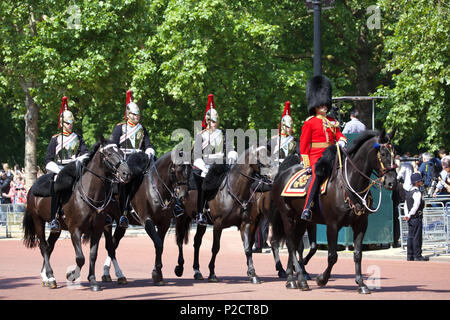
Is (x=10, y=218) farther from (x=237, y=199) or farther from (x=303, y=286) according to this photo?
(x=303, y=286)

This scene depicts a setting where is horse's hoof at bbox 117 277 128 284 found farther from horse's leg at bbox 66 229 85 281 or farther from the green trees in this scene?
the green trees

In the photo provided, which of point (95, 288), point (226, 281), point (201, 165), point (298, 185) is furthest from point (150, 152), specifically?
point (298, 185)

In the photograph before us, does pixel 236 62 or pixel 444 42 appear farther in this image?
pixel 236 62

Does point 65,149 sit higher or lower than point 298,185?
higher

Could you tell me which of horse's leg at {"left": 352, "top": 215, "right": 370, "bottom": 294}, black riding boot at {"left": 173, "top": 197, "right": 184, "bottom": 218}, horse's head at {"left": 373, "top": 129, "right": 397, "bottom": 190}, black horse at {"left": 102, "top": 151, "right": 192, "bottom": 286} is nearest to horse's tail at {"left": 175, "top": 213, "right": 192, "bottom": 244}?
black riding boot at {"left": 173, "top": 197, "right": 184, "bottom": 218}

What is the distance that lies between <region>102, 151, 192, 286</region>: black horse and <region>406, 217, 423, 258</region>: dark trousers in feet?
20.6

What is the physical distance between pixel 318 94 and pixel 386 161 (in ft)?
7.77

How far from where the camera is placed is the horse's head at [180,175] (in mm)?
14266

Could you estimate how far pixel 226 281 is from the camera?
1498 cm

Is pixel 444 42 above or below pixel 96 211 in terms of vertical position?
above

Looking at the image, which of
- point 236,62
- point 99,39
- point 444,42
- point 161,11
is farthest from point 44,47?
point 444,42

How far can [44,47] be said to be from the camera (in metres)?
34.2
